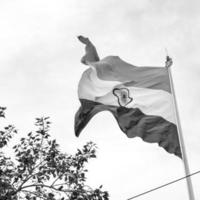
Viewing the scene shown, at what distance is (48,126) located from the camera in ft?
43.8

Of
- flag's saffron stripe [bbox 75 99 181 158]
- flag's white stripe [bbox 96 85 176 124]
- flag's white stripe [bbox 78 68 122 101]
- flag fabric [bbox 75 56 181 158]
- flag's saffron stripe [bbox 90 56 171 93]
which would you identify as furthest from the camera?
flag's white stripe [bbox 78 68 122 101]

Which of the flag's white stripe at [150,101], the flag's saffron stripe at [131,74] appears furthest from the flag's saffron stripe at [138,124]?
the flag's saffron stripe at [131,74]

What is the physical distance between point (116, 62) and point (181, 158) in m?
4.02

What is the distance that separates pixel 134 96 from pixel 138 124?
97cm

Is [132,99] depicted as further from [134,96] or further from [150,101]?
[150,101]

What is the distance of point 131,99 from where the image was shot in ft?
50.9

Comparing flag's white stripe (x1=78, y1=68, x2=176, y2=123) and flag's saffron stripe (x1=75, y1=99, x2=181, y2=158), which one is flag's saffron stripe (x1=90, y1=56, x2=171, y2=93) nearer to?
flag's white stripe (x1=78, y1=68, x2=176, y2=123)

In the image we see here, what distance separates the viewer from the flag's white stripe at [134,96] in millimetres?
15117

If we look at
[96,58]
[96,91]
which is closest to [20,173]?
[96,91]

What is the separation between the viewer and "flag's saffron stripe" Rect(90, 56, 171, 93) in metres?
15.9

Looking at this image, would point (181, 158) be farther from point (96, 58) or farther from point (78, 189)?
point (96, 58)

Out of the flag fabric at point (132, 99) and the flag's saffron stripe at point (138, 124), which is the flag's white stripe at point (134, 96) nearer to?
the flag fabric at point (132, 99)

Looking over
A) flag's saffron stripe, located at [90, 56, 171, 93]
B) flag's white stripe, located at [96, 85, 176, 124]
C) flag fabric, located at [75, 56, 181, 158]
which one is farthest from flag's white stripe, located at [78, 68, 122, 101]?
flag's white stripe, located at [96, 85, 176, 124]

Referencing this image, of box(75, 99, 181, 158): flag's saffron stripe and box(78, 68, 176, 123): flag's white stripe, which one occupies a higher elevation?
box(78, 68, 176, 123): flag's white stripe
